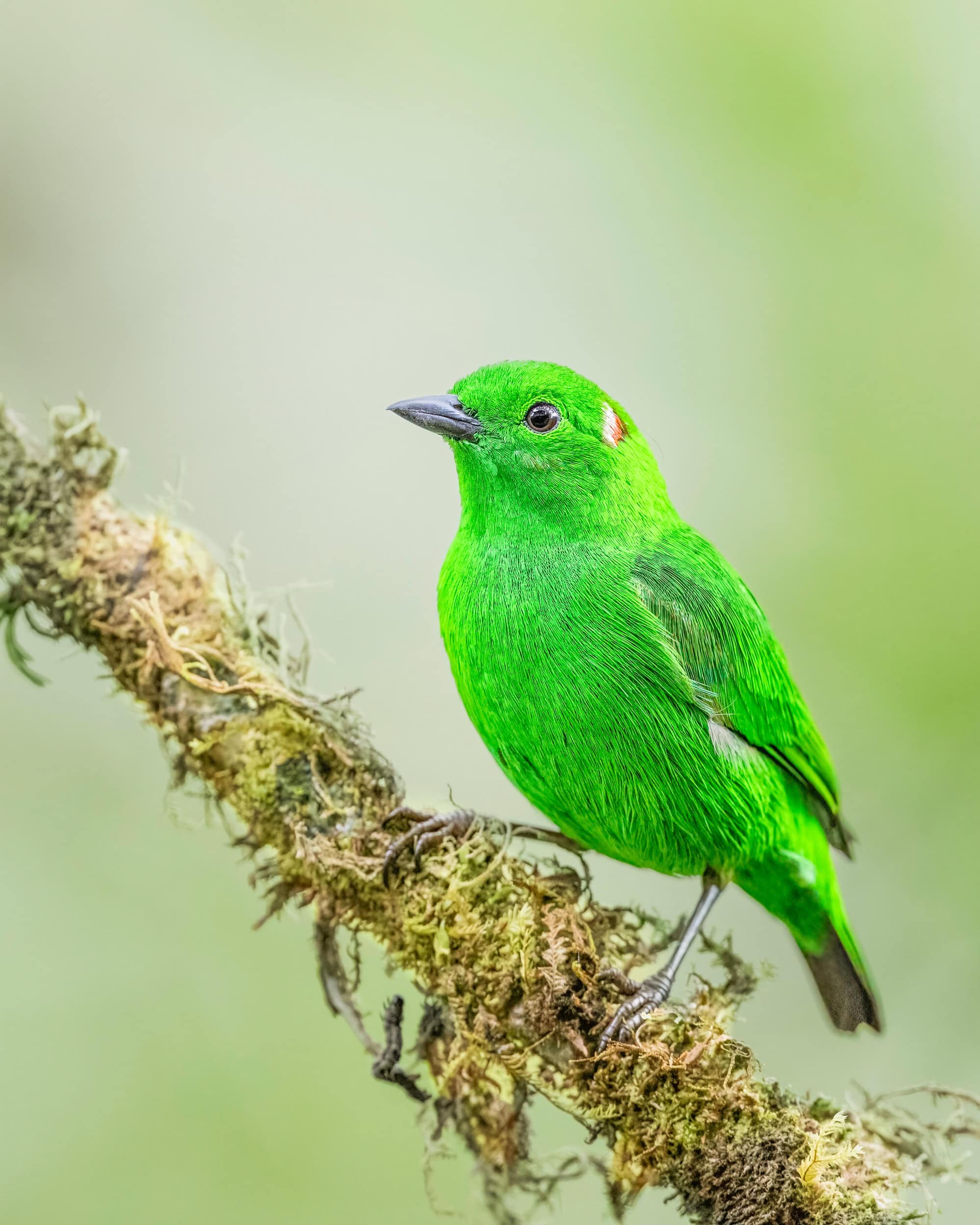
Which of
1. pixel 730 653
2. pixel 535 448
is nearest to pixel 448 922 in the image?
pixel 730 653

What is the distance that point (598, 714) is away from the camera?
90.7 inches

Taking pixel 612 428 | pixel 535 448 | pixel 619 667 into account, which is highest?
pixel 612 428

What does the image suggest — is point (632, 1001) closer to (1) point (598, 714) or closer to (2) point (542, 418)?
(1) point (598, 714)

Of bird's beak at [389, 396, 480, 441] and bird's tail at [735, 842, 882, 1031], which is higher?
bird's beak at [389, 396, 480, 441]

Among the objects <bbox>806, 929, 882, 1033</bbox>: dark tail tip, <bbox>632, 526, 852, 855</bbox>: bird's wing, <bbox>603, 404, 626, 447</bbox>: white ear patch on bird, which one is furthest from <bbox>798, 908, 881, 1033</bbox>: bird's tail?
<bbox>603, 404, 626, 447</bbox>: white ear patch on bird

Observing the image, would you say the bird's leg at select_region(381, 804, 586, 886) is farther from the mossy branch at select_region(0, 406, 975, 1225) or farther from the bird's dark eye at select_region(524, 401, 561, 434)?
the bird's dark eye at select_region(524, 401, 561, 434)

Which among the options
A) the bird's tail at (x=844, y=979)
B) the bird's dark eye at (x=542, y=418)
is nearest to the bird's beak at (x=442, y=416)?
the bird's dark eye at (x=542, y=418)

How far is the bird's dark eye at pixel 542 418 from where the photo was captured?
2.47 metres

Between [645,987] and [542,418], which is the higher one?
[542,418]

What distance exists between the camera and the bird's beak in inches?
94.3

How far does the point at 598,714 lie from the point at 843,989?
105 cm

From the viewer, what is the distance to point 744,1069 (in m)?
1.91

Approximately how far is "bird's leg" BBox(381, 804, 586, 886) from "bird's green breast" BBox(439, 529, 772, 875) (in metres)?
0.22

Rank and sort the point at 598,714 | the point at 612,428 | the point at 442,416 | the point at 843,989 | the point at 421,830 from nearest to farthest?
the point at 421,830
the point at 598,714
the point at 442,416
the point at 612,428
the point at 843,989
